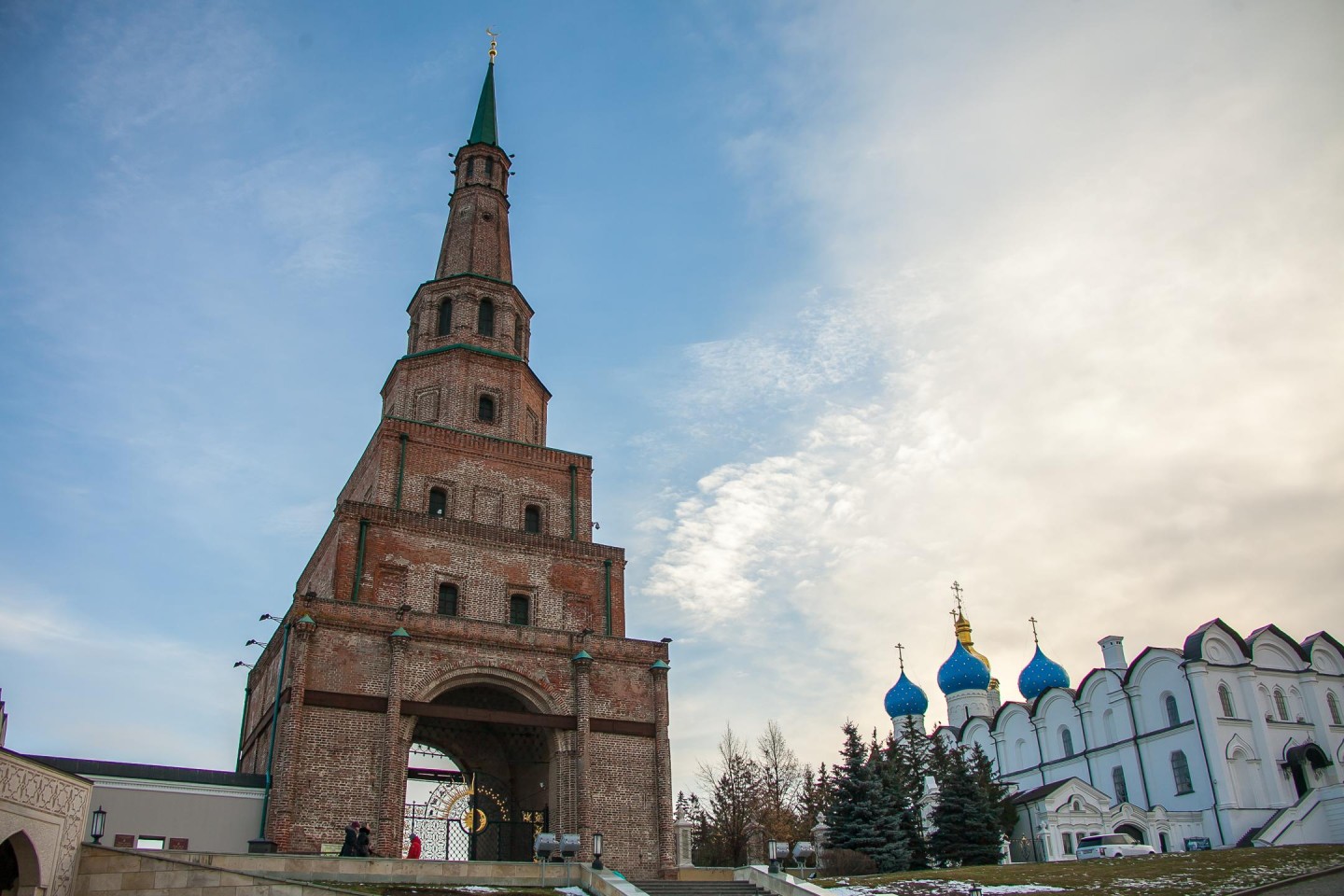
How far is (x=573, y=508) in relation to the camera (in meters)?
30.8

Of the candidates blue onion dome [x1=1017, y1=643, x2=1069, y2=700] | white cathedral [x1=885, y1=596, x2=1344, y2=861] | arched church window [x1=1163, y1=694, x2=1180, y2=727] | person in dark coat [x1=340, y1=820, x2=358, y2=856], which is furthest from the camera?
blue onion dome [x1=1017, y1=643, x2=1069, y2=700]

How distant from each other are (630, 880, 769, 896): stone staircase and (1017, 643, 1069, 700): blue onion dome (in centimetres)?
3328

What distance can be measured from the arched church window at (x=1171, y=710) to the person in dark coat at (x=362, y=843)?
31.2m

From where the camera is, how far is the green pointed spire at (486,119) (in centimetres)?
3762

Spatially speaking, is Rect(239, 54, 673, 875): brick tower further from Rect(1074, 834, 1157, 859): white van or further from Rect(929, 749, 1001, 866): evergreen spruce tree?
Rect(1074, 834, 1157, 859): white van

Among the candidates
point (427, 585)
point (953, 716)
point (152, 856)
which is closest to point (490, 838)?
point (427, 585)

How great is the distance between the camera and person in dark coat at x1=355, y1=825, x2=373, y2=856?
20.9 m

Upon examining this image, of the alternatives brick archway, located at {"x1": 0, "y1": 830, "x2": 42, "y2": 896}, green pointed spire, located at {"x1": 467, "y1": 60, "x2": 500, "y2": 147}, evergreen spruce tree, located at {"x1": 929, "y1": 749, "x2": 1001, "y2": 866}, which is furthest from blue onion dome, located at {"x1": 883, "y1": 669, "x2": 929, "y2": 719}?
brick archway, located at {"x1": 0, "y1": 830, "x2": 42, "y2": 896}

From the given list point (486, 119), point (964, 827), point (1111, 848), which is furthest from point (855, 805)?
point (486, 119)

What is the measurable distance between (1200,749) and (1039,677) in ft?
44.3

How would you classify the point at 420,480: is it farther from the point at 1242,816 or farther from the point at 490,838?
the point at 1242,816

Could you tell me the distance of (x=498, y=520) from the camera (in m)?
29.5

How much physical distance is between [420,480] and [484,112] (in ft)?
54.5

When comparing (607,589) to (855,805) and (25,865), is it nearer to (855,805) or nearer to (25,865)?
(855,805)
